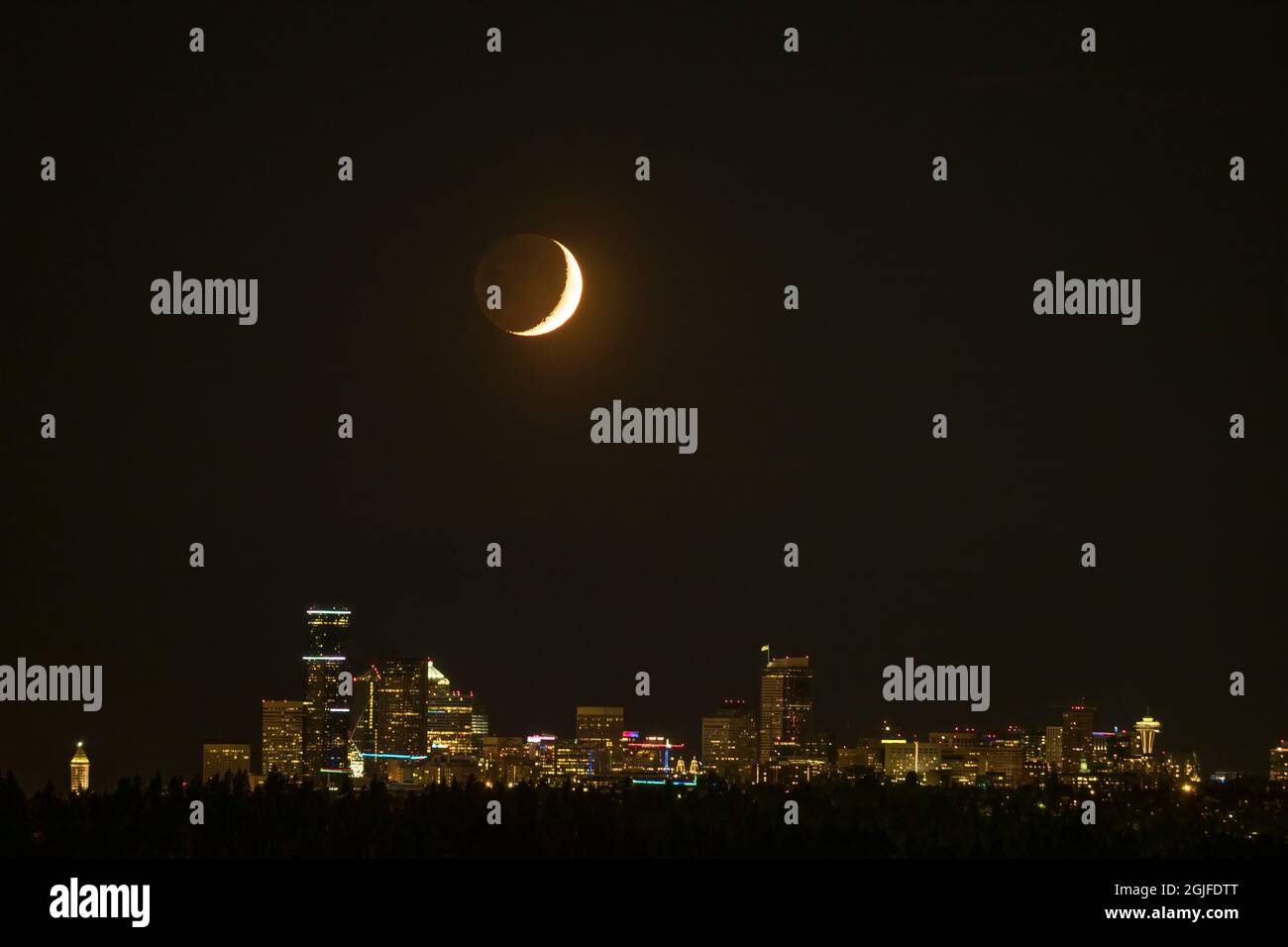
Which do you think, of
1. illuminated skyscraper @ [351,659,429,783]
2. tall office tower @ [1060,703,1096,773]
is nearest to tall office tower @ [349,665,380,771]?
illuminated skyscraper @ [351,659,429,783]

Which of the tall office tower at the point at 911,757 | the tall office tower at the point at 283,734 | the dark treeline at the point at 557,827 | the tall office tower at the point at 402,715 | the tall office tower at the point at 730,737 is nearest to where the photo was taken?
the dark treeline at the point at 557,827

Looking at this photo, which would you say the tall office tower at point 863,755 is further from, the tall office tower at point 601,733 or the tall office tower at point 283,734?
the tall office tower at point 283,734

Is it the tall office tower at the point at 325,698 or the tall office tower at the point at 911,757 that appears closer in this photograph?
the tall office tower at the point at 911,757

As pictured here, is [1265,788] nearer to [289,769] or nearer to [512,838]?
[512,838]

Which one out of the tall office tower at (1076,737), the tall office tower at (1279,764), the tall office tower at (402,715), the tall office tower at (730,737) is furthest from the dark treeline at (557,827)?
Result: the tall office tower at (402,715)
